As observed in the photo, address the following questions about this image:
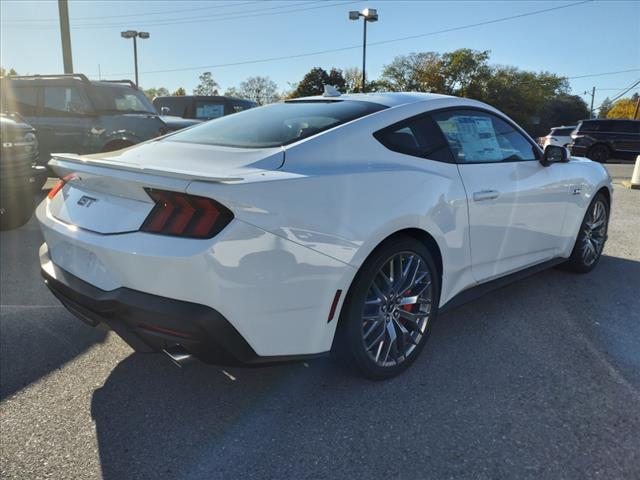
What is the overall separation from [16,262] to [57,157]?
8.61 feet

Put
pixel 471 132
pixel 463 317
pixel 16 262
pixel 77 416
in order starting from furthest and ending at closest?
pixel 16 262 → pixel 463 317 → pixel 471 132 → pixel 77 416

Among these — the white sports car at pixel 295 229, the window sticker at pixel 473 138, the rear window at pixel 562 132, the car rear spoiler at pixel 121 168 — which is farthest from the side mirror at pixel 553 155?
the rear window at pixel 562 132

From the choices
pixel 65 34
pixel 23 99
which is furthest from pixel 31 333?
pixel 65 34

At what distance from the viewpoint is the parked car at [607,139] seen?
787 inches

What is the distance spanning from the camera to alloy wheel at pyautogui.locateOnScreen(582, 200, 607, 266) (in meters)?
4.54

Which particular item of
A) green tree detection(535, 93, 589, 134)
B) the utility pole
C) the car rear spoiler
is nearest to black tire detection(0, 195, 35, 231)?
the car rear spoiler

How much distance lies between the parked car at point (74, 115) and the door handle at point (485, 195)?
7.60 metres

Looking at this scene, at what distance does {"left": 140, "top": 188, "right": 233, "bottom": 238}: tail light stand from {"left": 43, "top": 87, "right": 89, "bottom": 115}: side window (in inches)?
328

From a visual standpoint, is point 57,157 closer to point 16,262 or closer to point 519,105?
point 16,262

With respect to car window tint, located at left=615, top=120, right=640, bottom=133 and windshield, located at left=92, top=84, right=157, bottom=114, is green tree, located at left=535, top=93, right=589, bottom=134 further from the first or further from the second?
windshield, located at left=92, top=84, right=157, bottom=114

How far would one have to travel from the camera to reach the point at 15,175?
18.8 feet

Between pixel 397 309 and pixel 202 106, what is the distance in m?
12.0

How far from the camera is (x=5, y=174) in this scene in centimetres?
561

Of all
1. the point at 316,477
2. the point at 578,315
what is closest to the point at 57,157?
the point at 316,477
